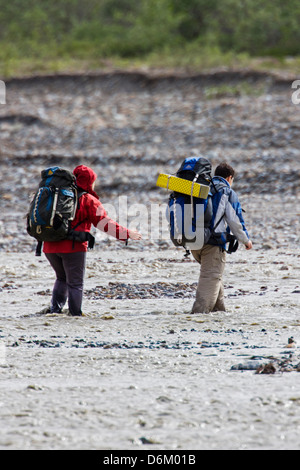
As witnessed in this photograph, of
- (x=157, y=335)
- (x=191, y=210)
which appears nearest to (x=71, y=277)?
(x=157, y=335)

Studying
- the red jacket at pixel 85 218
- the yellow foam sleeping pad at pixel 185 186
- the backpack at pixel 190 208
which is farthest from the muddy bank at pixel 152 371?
the yellow foam sleeping pad at pixel 185 186

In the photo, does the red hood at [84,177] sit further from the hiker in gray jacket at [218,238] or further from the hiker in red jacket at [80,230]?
the hiker in gray jacket at [218,238]

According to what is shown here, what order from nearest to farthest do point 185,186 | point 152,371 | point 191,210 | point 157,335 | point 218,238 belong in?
point 152,371 → point 157,335 → point 185,186 → point 191,210 → point 218,238

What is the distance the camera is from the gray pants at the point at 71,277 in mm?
7613

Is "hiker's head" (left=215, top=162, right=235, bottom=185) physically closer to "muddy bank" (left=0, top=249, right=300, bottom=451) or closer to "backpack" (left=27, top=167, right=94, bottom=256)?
"muddy bank" (left=0, top=249, right=300, bottom=451)

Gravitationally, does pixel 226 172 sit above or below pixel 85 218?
above

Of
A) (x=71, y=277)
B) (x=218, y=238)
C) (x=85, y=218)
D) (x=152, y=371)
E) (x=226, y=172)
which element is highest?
(x=226, y=172)

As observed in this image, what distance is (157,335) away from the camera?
6.83 metres

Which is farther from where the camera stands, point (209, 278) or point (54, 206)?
point (209, 278)

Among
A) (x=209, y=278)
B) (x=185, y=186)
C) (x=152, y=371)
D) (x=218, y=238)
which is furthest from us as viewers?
(x=209, y=278)

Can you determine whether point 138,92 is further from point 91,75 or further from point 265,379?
point 265,379

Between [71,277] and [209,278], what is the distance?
131 centimetres

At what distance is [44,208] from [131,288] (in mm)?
2376

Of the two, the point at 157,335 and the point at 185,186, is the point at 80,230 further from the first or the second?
the point at 157,335
